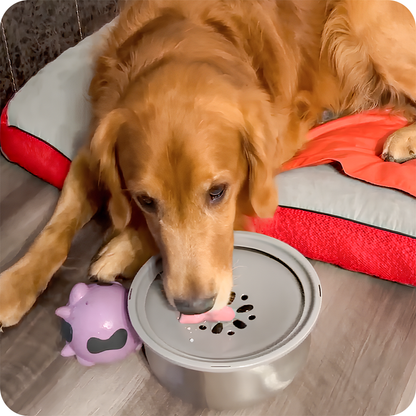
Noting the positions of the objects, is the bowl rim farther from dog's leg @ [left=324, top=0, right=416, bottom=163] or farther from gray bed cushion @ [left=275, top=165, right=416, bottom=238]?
dog's leg @ [left=324, top=0, right=416, bottom=163]

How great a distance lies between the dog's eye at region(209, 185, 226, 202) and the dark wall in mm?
1549

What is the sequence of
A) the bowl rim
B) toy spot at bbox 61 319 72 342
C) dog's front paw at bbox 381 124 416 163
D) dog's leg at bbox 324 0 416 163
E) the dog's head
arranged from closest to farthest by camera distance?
the bowl rim < the dog's head < toy spot at bbox 61 319 72 342 < dog's front paw at bbox 381 124 416 163 < dog's leg at bbox 324 0 416 163

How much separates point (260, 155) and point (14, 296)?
0.97 meters

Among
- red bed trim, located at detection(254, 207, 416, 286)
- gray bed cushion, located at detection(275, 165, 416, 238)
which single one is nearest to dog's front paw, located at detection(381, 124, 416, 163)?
gray bed cushion, located at detection(275, 165, 416, 238)

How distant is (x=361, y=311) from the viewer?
5.60ft

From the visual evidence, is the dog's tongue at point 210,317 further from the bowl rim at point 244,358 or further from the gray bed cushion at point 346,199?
the gray bed cushion at point 346,199

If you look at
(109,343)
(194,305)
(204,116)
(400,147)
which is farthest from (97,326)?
(400,147)

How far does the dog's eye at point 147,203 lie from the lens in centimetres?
142

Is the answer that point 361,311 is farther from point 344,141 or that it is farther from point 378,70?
point 378,70

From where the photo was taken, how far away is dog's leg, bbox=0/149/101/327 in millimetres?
1598

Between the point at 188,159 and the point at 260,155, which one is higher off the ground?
the point at 188,159

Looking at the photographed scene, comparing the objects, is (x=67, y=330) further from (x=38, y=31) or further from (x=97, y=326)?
(x=38, y=31)

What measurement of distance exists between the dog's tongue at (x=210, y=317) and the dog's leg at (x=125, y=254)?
38cm

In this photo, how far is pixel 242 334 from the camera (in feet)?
4.62
